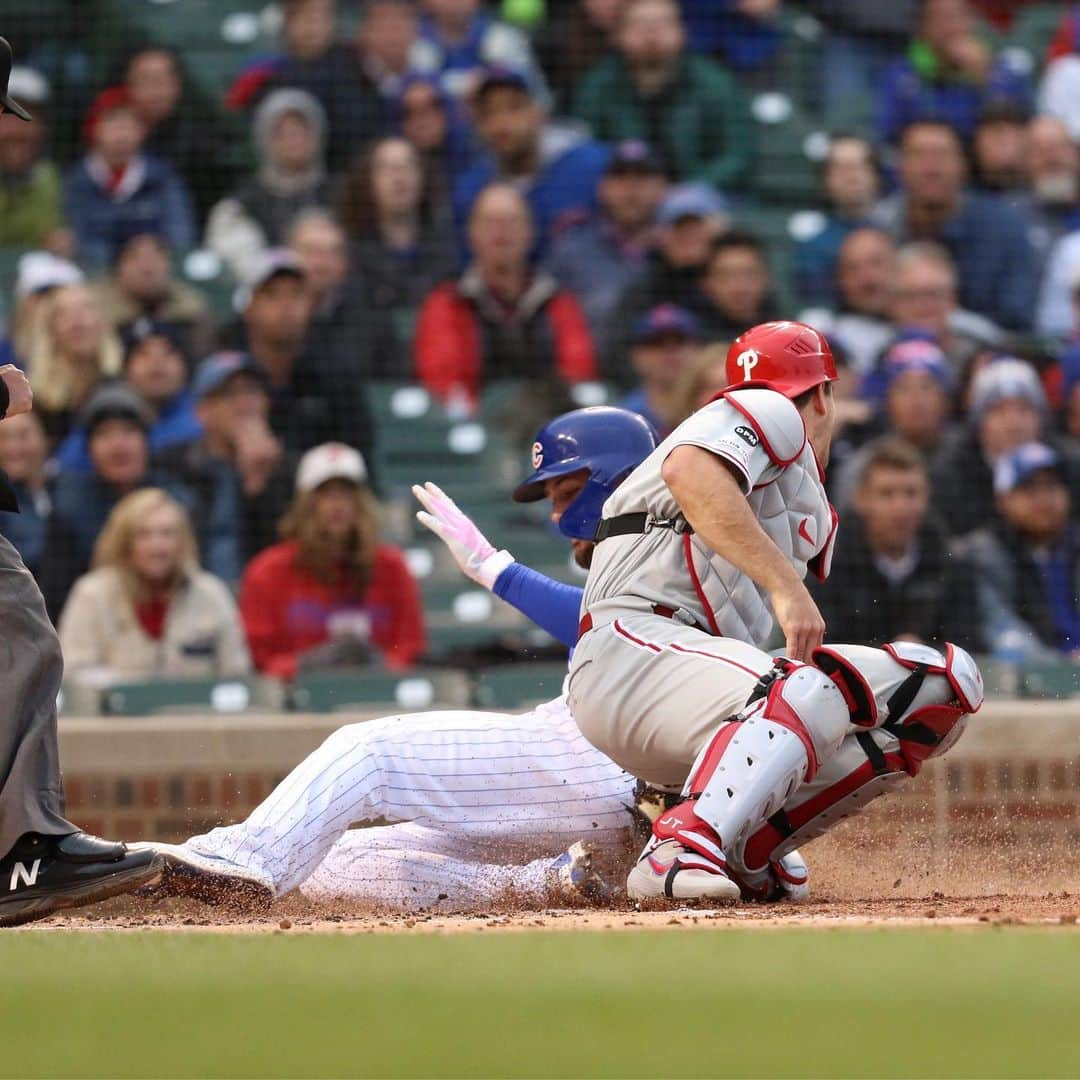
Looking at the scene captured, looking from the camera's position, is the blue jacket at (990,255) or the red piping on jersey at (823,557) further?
the blue jacket at (990,255)

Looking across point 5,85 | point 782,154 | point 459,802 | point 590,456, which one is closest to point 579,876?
point 459,802

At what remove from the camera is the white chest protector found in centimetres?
430

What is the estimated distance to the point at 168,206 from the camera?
9664mm

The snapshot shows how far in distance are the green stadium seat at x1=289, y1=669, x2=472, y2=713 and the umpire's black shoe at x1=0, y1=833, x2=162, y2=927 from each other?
11.0 feet

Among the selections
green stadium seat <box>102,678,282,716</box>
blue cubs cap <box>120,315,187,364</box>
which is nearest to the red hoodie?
green stadium seat <box>102,678,282,716</box>

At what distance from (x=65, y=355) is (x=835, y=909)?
5.38 m

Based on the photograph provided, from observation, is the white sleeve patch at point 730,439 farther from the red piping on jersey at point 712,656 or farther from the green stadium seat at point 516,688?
the green stadium seat at point 516,688

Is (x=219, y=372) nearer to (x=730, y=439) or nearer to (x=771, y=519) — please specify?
(x=771, y=519)

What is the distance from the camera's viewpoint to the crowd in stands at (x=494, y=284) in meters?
7.84

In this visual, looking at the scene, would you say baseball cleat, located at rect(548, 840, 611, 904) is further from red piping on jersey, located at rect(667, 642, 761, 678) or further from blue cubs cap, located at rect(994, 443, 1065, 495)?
blue cubs cap, located at rect(994, 443, 1065, 495)

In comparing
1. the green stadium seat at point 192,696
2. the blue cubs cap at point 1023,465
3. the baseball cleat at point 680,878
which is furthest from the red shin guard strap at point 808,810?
the blue cubs cap at point 1023,465

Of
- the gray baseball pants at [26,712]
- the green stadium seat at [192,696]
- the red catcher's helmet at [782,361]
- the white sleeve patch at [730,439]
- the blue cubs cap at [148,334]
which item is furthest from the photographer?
the blue cubs cap at [148,334]

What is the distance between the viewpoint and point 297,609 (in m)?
7.83

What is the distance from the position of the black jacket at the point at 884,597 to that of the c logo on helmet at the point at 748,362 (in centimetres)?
320
